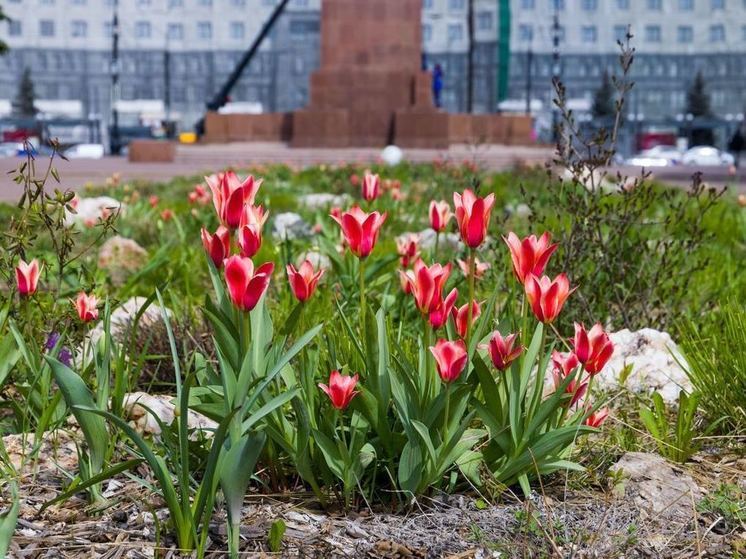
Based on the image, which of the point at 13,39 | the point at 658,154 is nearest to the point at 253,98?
the point at 13,39

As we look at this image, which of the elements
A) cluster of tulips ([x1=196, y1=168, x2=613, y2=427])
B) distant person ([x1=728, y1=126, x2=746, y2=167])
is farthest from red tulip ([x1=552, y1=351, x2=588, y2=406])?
distant person ([x1=728, y1=126, x2=746, y2=167])

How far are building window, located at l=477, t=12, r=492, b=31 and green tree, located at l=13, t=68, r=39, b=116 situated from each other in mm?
36404

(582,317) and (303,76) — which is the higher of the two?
(303,76)

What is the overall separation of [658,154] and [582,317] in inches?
2485

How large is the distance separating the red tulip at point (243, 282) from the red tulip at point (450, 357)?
35 centimetres

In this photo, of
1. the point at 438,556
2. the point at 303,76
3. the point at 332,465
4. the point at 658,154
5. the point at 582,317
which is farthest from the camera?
the point at 303,76

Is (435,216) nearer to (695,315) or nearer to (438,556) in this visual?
(438,556)

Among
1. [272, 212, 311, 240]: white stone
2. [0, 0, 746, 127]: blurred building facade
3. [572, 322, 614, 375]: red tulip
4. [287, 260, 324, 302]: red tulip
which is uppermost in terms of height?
[0, 0, 746, 127]: blurred building facade

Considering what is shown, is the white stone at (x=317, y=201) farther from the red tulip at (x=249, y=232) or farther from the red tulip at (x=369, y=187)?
the red tulip at (x=249, y=232)

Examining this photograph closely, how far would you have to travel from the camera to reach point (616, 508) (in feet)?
6.92

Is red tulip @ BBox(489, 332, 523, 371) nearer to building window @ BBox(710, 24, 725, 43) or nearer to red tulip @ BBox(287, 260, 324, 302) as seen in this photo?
red tulip @ BBox(287, 260, 324, 302)

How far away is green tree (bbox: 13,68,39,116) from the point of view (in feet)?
259

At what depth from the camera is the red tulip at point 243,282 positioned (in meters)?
1.69

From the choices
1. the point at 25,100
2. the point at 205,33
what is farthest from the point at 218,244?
the point at 205,33
